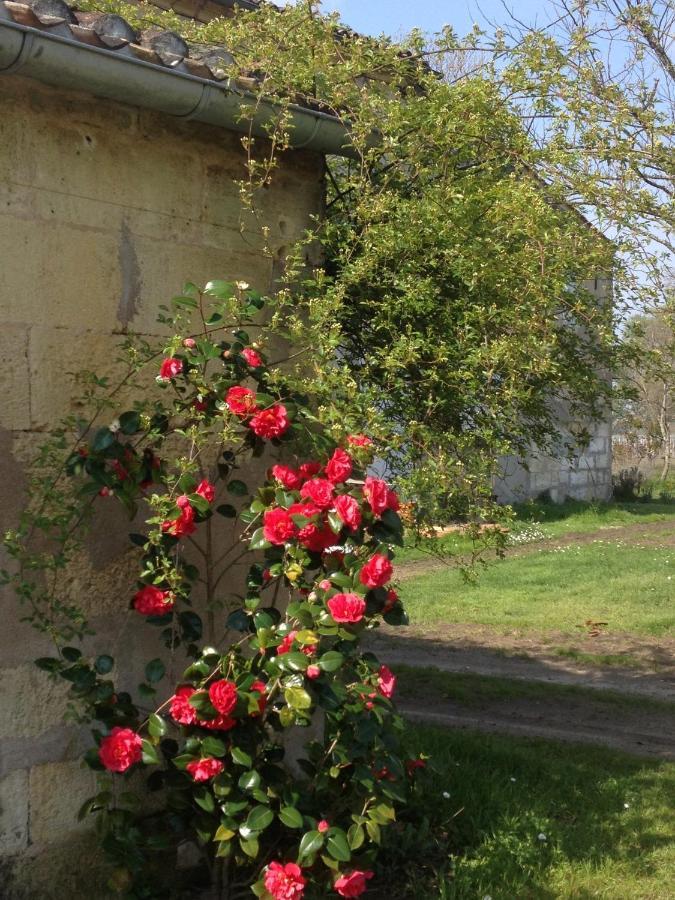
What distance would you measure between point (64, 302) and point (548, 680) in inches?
223

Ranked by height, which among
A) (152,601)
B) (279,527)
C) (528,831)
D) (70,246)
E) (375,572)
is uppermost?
(70,246)

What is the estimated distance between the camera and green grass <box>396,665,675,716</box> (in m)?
7.32

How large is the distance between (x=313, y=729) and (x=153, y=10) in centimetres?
370

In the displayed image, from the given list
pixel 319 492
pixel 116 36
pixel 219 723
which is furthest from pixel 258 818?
pixel 116 36

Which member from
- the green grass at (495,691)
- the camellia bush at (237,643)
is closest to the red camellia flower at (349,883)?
the camellia bush at (237,643)

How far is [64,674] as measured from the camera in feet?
11.0

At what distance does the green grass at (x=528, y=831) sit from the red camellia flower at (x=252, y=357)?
1847mm

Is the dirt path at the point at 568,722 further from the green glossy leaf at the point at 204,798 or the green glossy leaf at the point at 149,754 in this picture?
the green glossy leaf at the point at 149,754

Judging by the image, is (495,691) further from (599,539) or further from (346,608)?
(599,539)

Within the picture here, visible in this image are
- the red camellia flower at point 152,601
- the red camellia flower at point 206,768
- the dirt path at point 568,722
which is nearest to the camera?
the red camellia flower at point 206,768

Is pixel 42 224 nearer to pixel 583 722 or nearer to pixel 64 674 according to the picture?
pixel 64 674

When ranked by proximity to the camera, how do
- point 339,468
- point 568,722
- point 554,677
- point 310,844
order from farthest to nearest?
point 554,677 < point 568,722 < point 339,468 < point 310,844

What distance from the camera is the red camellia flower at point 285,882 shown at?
3.17 meters

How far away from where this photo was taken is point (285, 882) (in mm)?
3168
